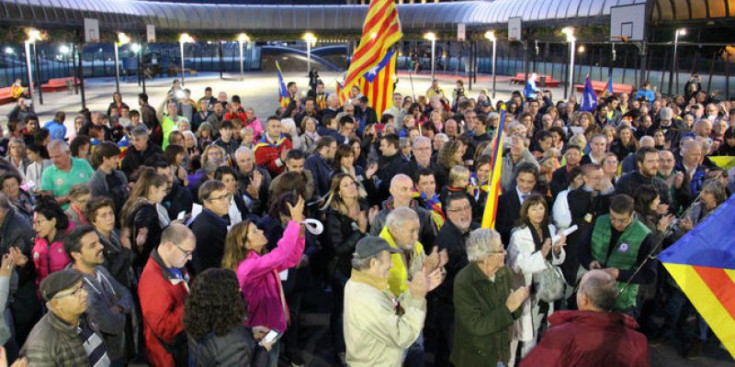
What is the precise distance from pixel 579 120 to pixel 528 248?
21.1 feet

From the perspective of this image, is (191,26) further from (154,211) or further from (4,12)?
(154,211)

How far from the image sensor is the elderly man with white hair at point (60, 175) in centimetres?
669

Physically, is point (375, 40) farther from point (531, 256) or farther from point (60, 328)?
point (60, 328)

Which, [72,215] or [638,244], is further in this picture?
[72,215]

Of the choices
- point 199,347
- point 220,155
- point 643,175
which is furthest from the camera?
point 220,155

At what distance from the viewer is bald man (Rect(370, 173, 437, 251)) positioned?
17.7 feet

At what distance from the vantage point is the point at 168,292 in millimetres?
4090

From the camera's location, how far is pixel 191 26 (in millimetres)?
34281

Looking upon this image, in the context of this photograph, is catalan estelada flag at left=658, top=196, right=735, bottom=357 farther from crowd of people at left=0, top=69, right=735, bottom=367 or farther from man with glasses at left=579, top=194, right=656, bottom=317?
man with glasses at left=579, top=194, right=656, bottom=317

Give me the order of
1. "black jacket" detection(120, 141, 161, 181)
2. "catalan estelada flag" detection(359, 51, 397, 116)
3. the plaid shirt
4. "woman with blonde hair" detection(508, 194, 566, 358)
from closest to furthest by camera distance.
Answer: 1. the plaid shirt
2. "woman with blonde hair" detection(508, 194, 566, 358)
3. "black jacket" detection(120, 141, 161, 181)
4. "catalan estelada flag" detection(359, 51, 397, 116)

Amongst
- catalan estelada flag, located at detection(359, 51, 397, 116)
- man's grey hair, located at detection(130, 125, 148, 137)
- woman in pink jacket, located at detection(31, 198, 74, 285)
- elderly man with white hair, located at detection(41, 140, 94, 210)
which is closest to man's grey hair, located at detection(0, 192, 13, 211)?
woman in pink jacket, located at detection(31, 198, 74, 285)

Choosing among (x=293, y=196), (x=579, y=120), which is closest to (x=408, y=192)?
(x=293, y=196)

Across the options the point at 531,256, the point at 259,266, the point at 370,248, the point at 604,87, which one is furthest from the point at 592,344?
the point at 604,87

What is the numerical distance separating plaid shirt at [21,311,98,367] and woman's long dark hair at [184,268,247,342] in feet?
2.11
